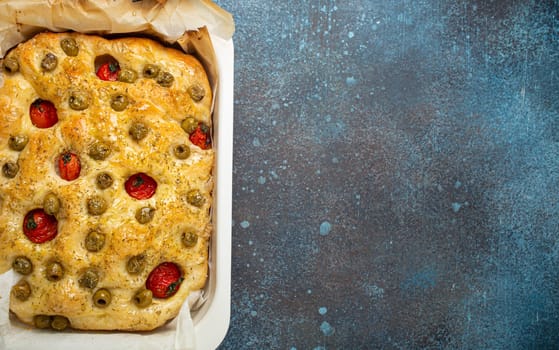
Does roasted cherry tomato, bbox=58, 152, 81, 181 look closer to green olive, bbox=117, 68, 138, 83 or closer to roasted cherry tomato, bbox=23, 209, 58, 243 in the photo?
roasted cherry tomato, bbox=23, 209, 58, 243

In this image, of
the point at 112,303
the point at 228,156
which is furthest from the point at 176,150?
the point at 112,303

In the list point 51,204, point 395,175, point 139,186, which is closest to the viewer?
point 51,204

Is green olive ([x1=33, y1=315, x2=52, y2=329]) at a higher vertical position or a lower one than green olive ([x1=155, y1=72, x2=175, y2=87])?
lower

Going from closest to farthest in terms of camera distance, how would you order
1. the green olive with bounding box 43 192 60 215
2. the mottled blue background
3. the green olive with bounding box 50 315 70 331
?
the green olive with bounding box 43 192 60 215
the green olive with bounding box 50 315 70 331
the mottled blue background

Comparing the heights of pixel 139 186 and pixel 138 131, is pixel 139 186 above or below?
below

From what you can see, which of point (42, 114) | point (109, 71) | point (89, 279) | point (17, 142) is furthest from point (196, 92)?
point (89, 279)

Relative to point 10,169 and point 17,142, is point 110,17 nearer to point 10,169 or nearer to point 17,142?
point 17,142

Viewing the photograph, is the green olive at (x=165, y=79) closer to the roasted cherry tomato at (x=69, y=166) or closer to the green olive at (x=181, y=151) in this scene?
the green olive at (x=181, y=151)

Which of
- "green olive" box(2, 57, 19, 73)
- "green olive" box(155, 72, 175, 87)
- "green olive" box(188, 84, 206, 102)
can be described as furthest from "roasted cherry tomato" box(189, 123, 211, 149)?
"green olive" box(2, 57, 19, 73)
